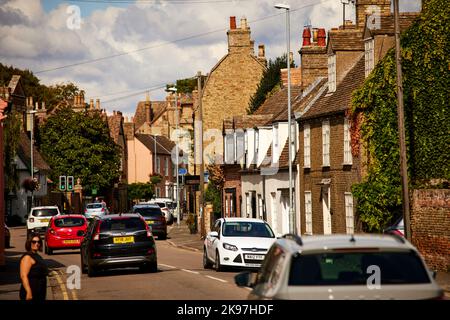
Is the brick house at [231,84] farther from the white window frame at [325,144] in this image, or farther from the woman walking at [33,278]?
the woman walking at [33,278]

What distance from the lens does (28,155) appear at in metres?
89.5

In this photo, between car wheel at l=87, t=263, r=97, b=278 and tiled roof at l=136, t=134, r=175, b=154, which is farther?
tiled roof at l=136, t=134, r=175, b=154

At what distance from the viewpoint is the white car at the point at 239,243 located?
28.7m

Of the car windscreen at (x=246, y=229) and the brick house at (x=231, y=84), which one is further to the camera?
the brick house at (x=231, y=84)

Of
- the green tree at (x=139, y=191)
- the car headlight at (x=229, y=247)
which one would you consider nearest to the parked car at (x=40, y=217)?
the car headlight at (x=229, y=247)

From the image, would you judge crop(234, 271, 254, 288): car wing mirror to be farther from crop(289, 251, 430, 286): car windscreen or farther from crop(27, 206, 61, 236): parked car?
crop(27, 206, 61, 236): parked car

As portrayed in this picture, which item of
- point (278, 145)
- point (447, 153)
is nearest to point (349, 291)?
point (447, 153)

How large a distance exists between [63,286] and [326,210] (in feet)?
61.7

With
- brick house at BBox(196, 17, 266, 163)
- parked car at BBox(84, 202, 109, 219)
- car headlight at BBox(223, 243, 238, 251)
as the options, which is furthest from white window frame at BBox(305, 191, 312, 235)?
brick house at BBox(196, 17, 266, 163)

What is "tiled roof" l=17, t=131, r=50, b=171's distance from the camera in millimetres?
87300

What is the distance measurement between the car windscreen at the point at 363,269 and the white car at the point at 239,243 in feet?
60.4

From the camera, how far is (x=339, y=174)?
39969mm

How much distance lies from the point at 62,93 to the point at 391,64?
3381 inches

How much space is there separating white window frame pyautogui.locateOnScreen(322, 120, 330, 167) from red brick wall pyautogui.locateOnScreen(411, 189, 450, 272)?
36.7 ft
